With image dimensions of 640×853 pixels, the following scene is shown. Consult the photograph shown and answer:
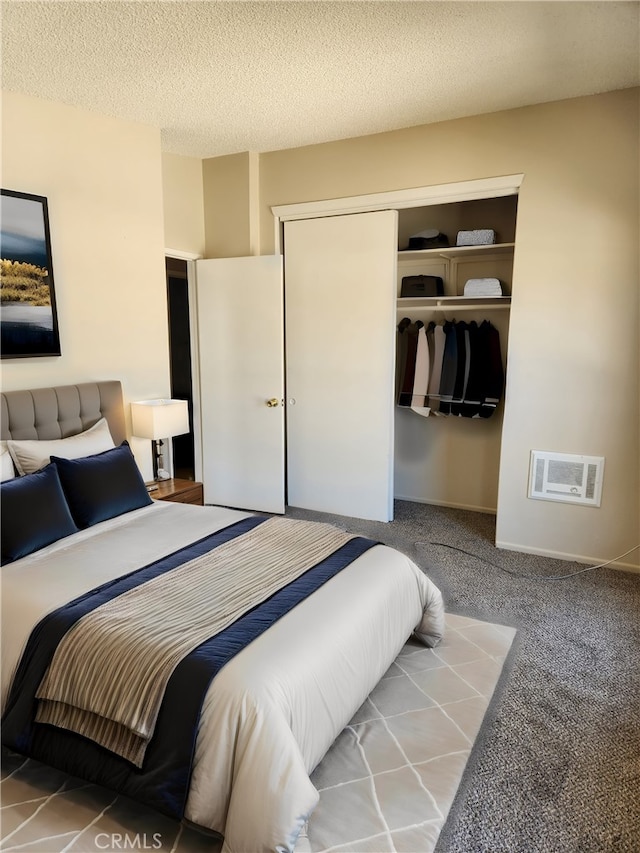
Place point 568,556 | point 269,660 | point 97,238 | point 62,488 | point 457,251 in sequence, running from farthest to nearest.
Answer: point 457,251 < point 568,556 < point 97,238 < point 62,488 < point 269,660

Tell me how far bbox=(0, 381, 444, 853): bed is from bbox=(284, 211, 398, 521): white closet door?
5.44ft

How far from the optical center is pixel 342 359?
4383mm

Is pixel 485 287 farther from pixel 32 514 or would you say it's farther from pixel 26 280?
pixel 32 514

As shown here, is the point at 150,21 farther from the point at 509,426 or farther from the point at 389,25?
the point at 509,426

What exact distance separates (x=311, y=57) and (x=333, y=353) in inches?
80.1

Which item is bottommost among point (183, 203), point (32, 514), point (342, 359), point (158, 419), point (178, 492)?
point (178, 492)

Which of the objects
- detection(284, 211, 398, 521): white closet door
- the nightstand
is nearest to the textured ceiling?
detection(284, 211, 398, 521): white closet door

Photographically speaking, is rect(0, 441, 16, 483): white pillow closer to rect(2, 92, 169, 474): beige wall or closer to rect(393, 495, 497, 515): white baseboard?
rect(2, 92, 169, 474): beige wall

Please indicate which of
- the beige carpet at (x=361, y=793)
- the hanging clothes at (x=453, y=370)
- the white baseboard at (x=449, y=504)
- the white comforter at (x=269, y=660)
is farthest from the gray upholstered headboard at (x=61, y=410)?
the white baseboard at (x=449, y=504)

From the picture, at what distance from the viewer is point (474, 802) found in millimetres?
1833

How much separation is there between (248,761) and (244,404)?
322 centimetres

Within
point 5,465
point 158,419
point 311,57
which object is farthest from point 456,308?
point 5,465

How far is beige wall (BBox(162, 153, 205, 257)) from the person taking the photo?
4.29 metres

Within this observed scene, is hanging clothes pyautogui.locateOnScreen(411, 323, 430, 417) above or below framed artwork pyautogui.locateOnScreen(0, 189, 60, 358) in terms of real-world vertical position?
below
